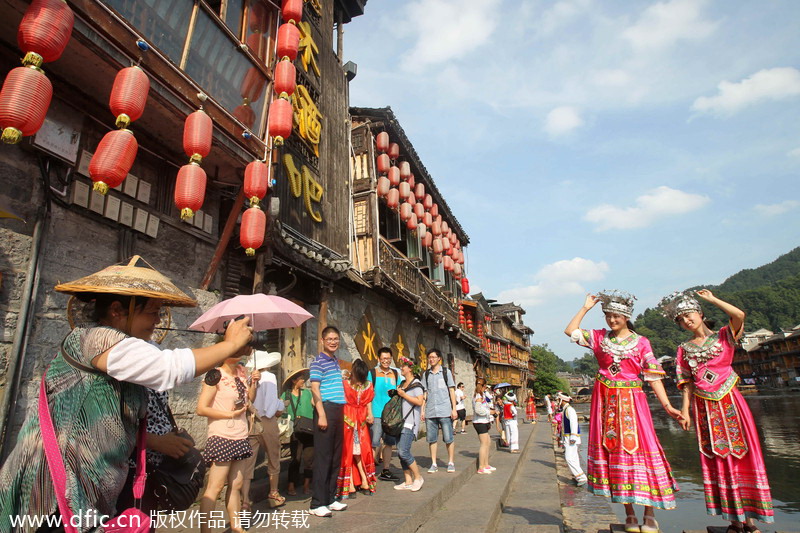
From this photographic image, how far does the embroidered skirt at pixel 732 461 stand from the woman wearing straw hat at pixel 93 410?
11.4 ft

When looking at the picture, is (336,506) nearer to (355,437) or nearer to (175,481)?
(355,437)

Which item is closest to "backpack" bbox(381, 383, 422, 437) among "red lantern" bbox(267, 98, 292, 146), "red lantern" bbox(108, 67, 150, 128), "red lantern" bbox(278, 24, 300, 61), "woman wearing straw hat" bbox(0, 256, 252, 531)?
"woman wearing straw hat" bbox(0, 256, 252, 531)

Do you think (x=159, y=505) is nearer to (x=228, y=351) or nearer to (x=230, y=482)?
(x=228, y=351)

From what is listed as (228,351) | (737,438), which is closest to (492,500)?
(737,438)

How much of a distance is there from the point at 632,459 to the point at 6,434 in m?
5.22

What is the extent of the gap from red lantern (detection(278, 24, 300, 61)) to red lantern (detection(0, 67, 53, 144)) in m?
4.45

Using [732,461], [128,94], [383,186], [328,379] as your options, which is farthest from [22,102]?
[383,186]

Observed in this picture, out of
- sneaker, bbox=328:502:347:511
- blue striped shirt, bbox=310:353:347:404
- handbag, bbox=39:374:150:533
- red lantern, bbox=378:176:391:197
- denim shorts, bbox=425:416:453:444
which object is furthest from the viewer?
red lantern, bbox=378:176:391:197

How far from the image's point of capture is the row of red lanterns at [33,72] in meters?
3.18

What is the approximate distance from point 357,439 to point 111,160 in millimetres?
3825

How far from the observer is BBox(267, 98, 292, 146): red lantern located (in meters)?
6.51

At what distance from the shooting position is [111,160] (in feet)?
12.6

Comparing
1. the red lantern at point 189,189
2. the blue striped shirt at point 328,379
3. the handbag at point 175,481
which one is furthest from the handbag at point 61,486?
the red lantern at point 189,189

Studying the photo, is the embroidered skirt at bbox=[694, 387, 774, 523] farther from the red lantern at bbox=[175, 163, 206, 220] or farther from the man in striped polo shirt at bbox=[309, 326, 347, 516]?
the red lantern at bbox=[175, 163, 206, 220]
